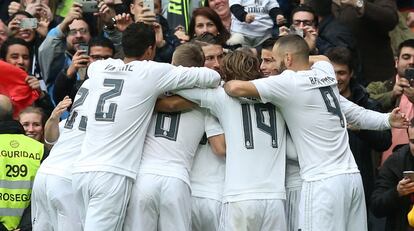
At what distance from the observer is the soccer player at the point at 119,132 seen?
1223 cm

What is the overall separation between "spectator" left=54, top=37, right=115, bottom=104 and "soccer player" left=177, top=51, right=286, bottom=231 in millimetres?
2884

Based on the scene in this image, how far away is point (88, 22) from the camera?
17.1 m

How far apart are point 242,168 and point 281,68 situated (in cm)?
109

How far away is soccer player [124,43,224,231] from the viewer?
12289mm

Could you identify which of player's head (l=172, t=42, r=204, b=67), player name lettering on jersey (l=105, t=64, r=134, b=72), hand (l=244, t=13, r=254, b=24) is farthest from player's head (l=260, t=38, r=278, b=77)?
hand (l=244, t=13, r=254, b=24)

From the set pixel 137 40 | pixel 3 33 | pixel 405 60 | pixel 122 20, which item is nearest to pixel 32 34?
pixel 3 33

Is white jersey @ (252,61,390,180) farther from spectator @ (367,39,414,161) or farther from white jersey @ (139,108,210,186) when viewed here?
spectator @ (367,39,414,161)

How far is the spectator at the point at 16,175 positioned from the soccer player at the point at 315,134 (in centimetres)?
280

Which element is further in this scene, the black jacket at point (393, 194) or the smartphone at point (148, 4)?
the smartphone at point (148, 4)

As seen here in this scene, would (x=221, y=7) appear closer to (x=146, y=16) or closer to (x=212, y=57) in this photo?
(x=146, y=16)

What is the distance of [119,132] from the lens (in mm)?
12305

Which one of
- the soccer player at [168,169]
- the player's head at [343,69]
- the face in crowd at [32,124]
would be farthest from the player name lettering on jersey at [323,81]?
the face in crowd at [32,124]

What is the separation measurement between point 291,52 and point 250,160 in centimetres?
113

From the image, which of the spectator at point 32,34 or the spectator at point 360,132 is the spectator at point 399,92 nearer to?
the spectator at point 360,132
